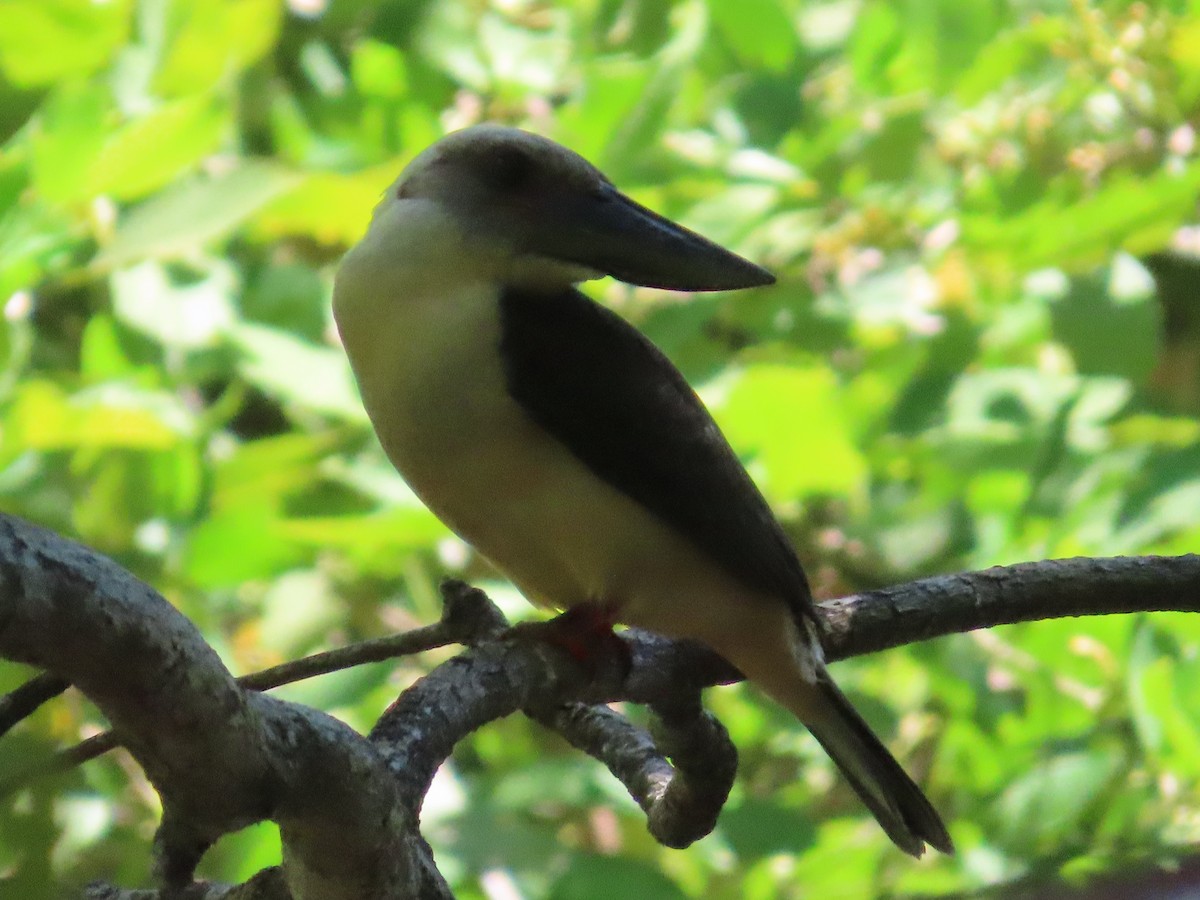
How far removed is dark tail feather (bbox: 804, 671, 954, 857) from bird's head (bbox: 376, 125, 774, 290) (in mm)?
919

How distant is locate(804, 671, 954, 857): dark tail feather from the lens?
110 inches

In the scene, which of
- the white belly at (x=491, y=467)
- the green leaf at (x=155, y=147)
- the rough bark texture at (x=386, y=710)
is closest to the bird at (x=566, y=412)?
the white belly at (x=491, y=467)

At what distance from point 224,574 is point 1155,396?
8.47 feet

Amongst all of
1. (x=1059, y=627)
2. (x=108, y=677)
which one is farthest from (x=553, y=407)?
(x=1059, y=627)

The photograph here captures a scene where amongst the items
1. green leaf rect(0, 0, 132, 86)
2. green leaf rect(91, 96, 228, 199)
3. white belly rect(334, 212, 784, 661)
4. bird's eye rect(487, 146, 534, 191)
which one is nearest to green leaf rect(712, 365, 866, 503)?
white belly rect(334, 212, 784, 661)

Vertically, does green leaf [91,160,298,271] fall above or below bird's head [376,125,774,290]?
below

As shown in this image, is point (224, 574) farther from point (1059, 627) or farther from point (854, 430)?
point (1059, 627)

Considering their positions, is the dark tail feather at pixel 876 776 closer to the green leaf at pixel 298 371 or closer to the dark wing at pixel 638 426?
the dark wing at pixel 638 426

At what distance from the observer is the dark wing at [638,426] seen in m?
2.44

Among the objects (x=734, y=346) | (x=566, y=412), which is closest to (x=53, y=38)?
(x=566, y=412)

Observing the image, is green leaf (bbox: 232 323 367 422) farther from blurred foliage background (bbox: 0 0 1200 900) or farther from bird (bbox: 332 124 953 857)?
bird (bbox: 332 124 953 857)

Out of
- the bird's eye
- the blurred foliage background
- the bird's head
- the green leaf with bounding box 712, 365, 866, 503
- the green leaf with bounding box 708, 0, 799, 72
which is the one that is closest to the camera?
the bird's head

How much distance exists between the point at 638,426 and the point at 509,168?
1.75 feet

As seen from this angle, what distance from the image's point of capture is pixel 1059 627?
147 inches
